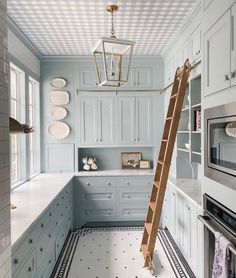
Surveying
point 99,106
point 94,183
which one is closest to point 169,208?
point 94,183

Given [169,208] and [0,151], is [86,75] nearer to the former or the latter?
[169,208]

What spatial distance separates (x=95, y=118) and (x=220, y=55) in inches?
119

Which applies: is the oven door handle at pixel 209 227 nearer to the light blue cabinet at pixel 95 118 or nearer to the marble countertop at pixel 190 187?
the marble countertop at pixel 190 187

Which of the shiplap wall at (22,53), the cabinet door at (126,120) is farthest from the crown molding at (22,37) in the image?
the cabinet door at (126,120)

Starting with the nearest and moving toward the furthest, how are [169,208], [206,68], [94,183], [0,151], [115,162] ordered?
[0,151]
[206,68]
[169,208]
[94,183]
[115,162]

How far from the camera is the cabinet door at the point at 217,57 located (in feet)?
4.86

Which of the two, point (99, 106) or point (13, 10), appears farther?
point (99, 106)

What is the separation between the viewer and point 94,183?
4211 mm

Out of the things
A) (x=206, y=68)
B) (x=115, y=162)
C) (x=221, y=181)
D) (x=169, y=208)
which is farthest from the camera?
(x=115, y=162)

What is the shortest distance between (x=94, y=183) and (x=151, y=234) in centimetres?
144

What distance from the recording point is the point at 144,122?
4465 mm

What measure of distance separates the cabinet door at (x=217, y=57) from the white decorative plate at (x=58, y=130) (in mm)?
2919

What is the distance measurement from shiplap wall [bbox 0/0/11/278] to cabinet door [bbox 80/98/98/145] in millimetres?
3156

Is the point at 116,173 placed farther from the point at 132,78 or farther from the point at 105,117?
the point at 132,78
